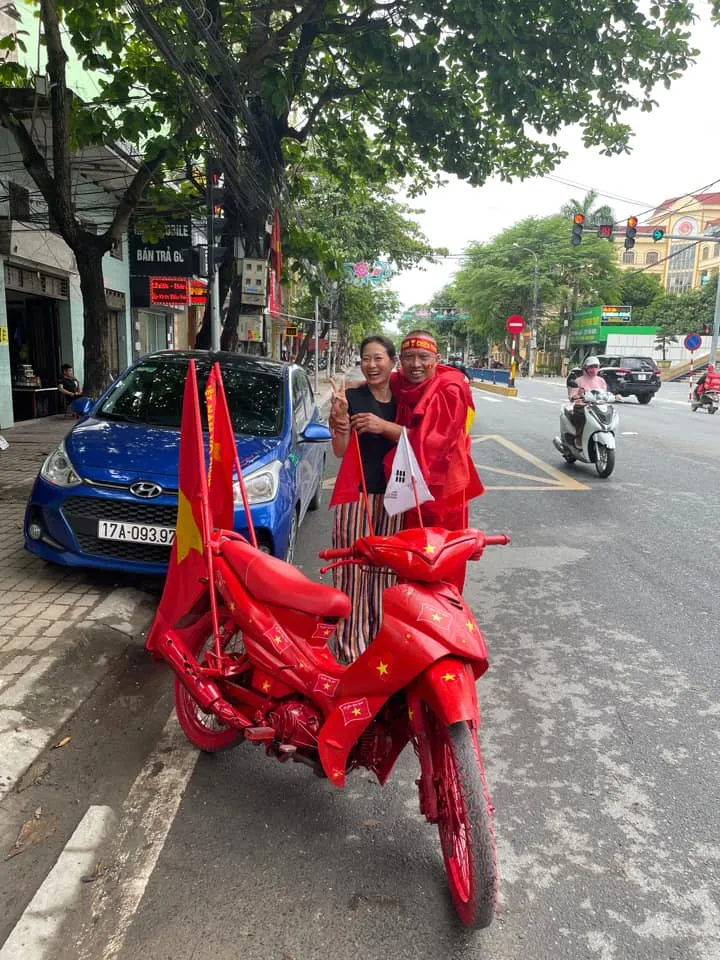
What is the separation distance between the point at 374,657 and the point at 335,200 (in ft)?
76.1

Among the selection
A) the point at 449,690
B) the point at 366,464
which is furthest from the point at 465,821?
the point at 366,464

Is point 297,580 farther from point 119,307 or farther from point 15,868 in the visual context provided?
point 119,307

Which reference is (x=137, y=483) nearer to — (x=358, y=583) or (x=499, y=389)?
(x=358, y=583)

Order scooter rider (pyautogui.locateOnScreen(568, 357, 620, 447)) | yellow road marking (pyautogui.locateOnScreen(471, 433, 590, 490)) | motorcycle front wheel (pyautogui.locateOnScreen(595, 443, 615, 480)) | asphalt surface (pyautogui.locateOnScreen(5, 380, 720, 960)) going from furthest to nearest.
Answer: scooter rider (pyautogui.locateOnScreen(568, 357, 620, 447))
motorcycle front wheel (pyautogui.locateOnScreen(595, 443, 615, 480))
yellow road marking (pyautogui.locateOnScreen(471, 433, 590, 490))
asphalt surface (pyautogui.locateOnScreen(5, 380, 720, 960))

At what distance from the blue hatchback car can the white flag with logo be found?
1.45m

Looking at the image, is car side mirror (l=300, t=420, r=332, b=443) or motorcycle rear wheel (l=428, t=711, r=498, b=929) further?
car side mirror (l=300, t=420, r=332, b=443)

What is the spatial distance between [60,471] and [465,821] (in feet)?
11.3

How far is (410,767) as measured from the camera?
9.18 feet

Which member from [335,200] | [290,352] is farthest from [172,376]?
[290,352]

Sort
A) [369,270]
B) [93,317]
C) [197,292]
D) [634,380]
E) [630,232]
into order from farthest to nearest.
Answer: [369,270]
[634,380]
[197,292]
[630,232]
[93,317]

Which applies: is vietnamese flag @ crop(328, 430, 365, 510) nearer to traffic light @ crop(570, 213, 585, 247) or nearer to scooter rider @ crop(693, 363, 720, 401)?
traffic light @ crop(570, 213, 585, 247)

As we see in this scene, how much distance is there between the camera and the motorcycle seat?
7.31 feet

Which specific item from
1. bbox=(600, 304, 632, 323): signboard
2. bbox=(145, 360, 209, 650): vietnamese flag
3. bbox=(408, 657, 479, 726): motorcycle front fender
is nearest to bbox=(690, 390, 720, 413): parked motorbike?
bbox=(145, 360, 209, 650): vietnamese flag

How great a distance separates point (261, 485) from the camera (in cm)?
425
